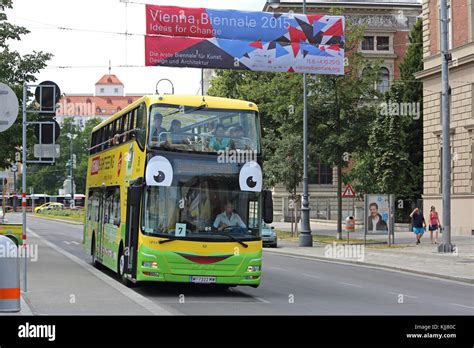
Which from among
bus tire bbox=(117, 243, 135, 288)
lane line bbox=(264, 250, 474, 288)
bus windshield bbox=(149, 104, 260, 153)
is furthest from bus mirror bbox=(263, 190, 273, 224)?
lane line bbox=(264, 250, 474, 288)

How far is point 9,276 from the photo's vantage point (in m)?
10.2

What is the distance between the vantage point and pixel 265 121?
56844mm

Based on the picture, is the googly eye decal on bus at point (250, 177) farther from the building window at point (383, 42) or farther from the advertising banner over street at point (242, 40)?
the building window at point (383, 42)

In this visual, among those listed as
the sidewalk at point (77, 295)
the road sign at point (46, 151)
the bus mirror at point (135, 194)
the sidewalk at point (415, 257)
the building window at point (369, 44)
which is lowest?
the sidewalk at point (415, 257)

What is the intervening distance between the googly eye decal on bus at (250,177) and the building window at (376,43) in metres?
57.8

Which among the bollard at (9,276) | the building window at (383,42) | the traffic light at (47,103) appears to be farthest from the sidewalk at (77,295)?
the building window at (383,42)

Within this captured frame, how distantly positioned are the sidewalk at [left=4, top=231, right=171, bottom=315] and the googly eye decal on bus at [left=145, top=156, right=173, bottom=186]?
2.22 metres

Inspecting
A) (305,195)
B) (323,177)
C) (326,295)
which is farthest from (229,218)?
(323,177)

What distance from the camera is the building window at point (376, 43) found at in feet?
237

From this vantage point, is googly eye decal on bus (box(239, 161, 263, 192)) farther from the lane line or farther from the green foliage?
the green foliage

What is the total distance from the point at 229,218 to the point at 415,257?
15.3 metres

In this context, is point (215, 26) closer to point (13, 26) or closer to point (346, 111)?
point (13, 26)

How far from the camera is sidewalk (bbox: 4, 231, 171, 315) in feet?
41.0

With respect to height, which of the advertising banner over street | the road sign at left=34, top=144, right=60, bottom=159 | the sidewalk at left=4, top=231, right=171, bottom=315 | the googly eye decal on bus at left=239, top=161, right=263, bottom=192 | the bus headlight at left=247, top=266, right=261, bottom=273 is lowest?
the sidewalk at left=4, top=231, right=171, bottom=315
